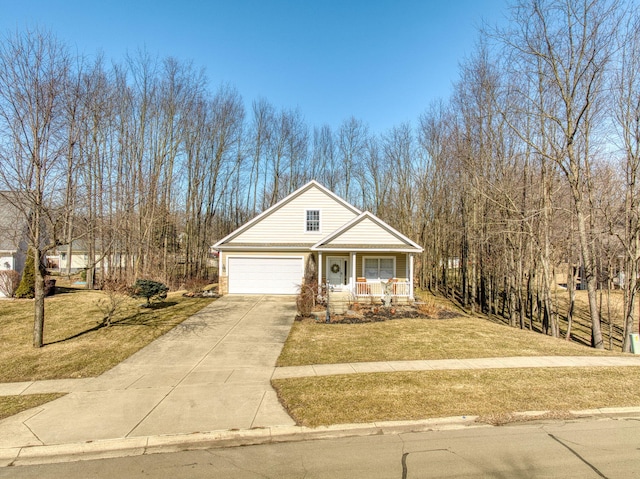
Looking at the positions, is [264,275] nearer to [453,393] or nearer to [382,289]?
[382,289]

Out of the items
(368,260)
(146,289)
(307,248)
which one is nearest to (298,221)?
(307,248)

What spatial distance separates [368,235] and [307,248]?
3.75 m

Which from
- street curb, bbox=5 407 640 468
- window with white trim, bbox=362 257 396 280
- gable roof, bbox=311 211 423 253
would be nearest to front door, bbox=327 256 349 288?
window with white trim, bbox=362 257 396 280

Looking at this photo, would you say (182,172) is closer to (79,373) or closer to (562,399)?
(79,373)

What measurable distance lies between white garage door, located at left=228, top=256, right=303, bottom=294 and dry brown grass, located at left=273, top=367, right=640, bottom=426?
13193mm

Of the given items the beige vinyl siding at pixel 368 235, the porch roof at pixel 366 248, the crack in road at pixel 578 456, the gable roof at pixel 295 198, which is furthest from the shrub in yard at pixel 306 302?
the crack in road at pixel 578 456

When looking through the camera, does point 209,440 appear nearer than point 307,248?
Yes

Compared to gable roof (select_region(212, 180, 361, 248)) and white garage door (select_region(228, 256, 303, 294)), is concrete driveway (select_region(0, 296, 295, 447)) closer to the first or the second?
white garage door (select_region(228, 256, 303, 294))

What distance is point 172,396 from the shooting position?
22.3 ft

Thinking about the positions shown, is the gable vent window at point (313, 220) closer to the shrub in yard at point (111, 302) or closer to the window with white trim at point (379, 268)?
the window with white trim at point (379, 268)

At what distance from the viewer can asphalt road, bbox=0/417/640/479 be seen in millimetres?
4301

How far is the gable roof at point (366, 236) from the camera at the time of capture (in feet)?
61.4

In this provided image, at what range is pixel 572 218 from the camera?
1695 cm

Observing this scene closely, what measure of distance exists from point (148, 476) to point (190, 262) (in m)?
28.7
